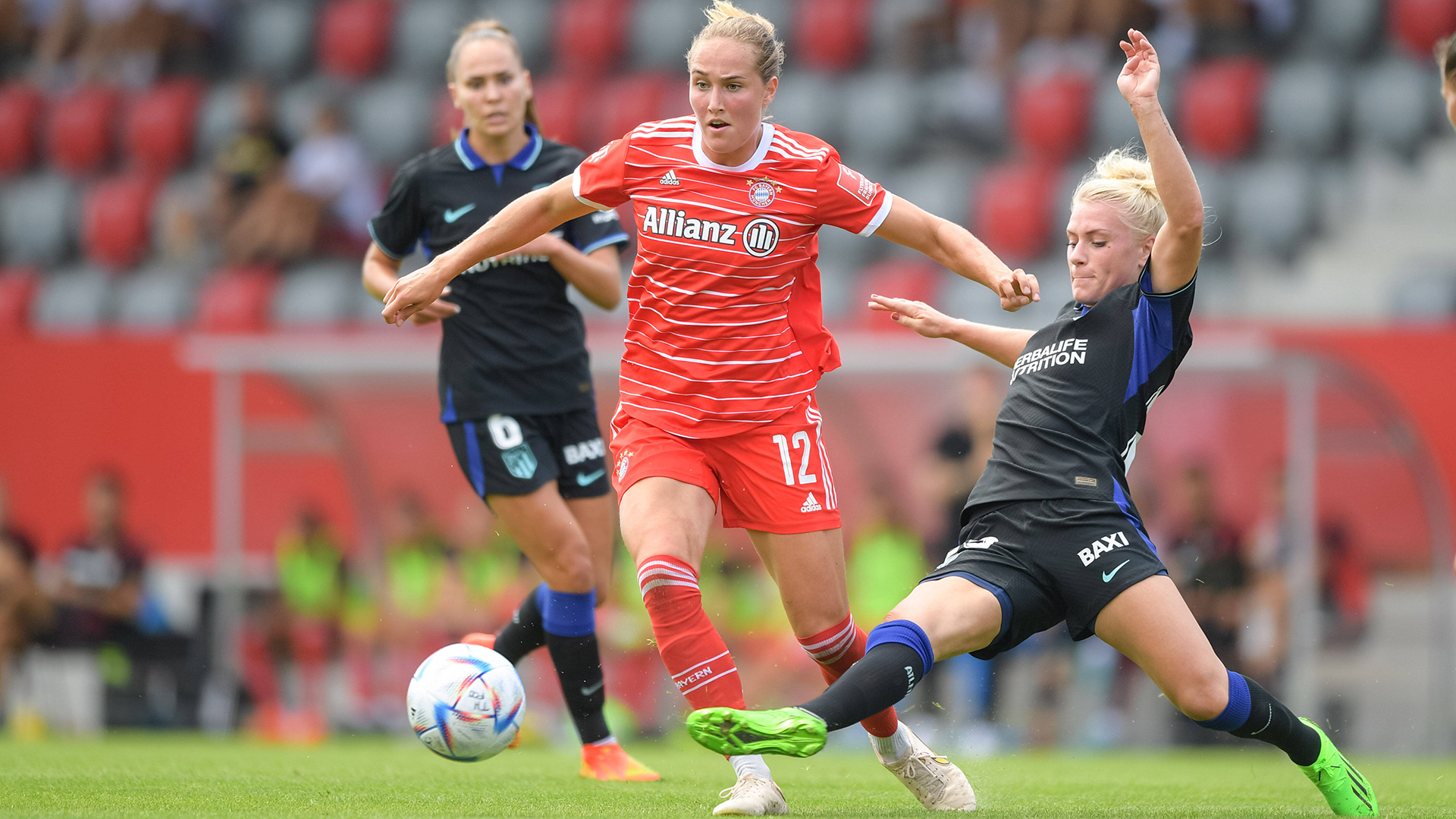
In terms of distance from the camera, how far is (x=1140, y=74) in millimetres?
4230

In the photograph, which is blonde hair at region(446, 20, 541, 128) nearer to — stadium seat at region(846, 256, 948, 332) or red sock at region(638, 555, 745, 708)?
A: red sock at region(638, 555, 745, 708)

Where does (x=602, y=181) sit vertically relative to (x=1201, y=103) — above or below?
below

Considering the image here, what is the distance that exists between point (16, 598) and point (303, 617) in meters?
1.82

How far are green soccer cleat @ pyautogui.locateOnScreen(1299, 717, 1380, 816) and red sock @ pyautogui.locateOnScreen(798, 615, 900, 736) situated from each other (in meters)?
1.21

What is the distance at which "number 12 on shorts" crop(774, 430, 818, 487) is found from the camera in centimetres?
465

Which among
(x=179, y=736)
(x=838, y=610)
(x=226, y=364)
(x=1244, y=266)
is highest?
(x=1244, y=266)

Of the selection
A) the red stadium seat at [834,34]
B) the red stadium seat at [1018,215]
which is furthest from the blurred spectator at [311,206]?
the red stadium seat at [1018,215]

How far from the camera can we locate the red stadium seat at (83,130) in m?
14.5

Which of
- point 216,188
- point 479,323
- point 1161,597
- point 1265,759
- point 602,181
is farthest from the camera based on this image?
point 216,188

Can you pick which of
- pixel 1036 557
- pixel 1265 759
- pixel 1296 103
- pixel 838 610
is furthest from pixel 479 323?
pixel 1296 103

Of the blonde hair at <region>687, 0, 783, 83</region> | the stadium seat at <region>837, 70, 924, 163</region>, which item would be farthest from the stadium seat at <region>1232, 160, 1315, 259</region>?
the blonde hair at <region>687, 0, 783, 83</region>

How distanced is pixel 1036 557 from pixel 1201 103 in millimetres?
8498

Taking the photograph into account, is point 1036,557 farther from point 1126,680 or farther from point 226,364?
point 226,364

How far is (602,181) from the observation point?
4637 mm
